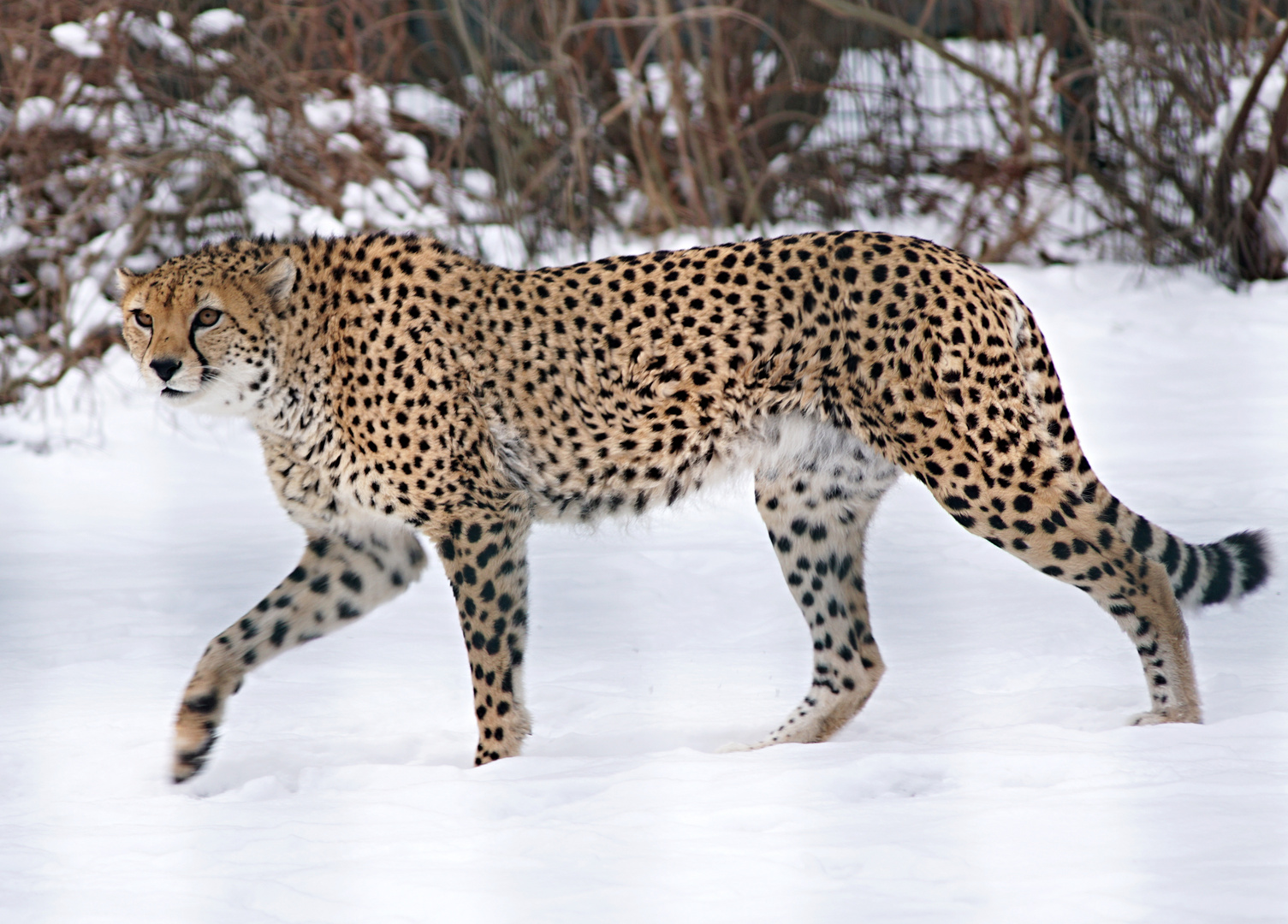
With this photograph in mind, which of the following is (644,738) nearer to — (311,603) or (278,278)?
(311,603)

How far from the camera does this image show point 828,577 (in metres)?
4.20

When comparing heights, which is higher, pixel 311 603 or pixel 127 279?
pixel 127 279

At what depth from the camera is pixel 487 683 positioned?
12.4 ft

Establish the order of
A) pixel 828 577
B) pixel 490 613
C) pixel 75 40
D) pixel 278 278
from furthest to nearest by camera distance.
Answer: pixel 75 40 < pixel 828 577 < pixel 278 278 < pixel 490 613

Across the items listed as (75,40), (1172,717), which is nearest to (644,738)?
(1172,717)

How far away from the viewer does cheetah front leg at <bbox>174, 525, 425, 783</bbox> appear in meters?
3.80

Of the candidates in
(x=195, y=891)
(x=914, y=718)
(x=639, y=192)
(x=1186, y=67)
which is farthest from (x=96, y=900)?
(x=1186, y=67)

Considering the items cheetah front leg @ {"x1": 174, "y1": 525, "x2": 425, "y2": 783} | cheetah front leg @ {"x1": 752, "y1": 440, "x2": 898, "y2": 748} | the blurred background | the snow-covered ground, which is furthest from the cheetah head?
the blurred background

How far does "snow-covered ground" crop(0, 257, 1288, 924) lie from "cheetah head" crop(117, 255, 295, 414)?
3.00ft

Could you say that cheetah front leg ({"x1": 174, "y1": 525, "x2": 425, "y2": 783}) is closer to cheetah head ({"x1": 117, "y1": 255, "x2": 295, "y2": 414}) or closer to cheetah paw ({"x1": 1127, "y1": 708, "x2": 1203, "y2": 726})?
cheetah head ({"x1": 117, "y1": 255, "x2": 295, "y2": 414})

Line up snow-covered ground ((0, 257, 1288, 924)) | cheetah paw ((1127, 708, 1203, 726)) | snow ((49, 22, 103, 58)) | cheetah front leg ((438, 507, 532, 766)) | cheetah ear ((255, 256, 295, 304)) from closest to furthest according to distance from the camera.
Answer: snow-covered ground ((0, 257, 1288, 924))
cheetah paw ((1127, 708, 1203, 726))
cheetah front leg ((438, 507, 532, 766))
cheetah ear ((255, 256, 295, 304))
snow ((49, 22, 103, 58))

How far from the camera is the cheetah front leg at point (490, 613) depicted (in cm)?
379

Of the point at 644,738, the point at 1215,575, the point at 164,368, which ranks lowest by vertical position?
the point at 644,738

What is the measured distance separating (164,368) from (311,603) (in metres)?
0.72
